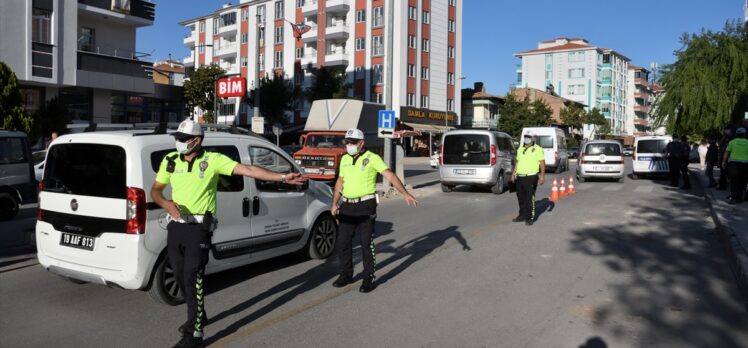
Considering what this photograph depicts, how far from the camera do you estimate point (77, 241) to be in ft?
18.4

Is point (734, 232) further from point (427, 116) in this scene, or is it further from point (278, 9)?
point (278, 9)

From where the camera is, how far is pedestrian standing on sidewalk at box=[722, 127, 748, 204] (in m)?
13.6

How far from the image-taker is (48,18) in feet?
80.6

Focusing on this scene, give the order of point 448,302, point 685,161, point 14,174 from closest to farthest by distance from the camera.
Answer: point 448,302, point 14,174, point 685,161

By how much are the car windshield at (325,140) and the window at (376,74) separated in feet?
125

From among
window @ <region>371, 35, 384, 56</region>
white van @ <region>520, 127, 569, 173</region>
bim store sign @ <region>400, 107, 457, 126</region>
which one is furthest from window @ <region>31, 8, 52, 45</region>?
window @ <region>371, 35, 384, 56</region>

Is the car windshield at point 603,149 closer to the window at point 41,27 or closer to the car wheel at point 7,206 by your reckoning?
the car wheel at point 7,206

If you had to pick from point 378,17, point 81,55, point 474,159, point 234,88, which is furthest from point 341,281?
point 378,17

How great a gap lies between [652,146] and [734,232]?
633 inches

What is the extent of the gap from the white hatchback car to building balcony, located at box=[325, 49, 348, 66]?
2062 inches

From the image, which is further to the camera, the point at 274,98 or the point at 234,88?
the point at 274,98

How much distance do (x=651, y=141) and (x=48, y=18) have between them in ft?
82.9

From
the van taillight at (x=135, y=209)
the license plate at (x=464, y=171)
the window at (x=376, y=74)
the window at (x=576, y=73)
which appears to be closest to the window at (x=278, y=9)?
the window at (x=376, y=74)

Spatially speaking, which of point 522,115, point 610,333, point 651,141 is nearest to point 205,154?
point 610,333
